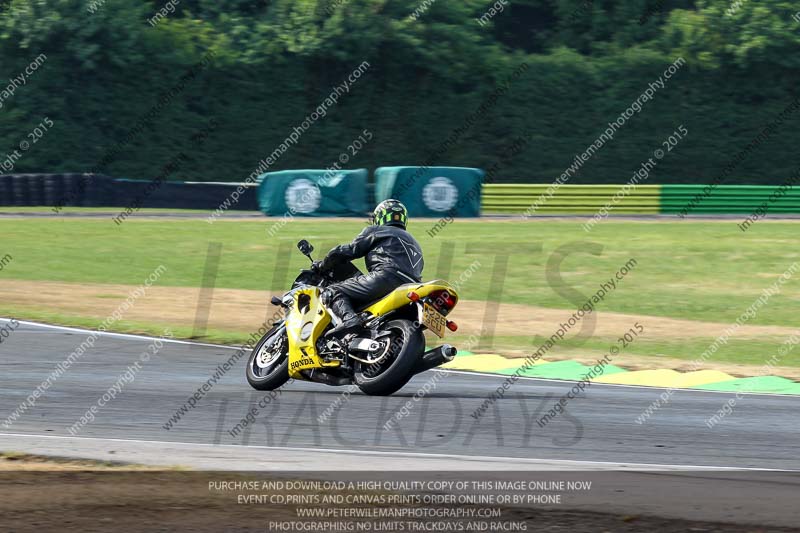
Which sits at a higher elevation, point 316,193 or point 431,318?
point 431,318

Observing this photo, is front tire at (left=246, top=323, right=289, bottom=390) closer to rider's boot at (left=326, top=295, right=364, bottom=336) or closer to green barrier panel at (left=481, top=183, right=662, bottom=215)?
rider's boot at (left=326, top=295, right=364, bottom=336)

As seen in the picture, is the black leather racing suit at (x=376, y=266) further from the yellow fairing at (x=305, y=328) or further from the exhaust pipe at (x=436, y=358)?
the exhaust pipe at (x=436, y=358)

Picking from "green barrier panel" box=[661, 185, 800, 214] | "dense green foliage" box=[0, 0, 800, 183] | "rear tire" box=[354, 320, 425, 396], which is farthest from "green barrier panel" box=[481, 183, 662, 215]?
"rear tire" box=[354, 320, 425, 396]

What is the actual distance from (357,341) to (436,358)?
80 cm

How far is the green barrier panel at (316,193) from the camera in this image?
112 ft

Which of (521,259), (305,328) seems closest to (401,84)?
(521,259)

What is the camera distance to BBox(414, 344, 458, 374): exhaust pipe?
1105 centimetres

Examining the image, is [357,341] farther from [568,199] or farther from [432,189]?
[568,199]

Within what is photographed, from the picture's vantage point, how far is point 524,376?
13.9 meters

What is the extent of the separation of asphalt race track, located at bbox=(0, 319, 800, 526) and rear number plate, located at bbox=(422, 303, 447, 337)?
71 cm

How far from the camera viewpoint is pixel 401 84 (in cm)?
A: 4788

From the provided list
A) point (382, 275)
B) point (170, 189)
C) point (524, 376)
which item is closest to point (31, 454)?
point (382, 275)

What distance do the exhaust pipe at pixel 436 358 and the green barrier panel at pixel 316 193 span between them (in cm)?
2301

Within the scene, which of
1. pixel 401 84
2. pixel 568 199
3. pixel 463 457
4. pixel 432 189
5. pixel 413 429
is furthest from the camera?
pixel 401 84
